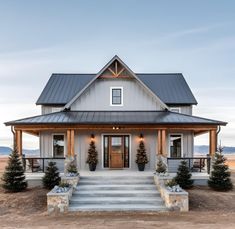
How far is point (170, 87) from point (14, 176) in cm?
1337

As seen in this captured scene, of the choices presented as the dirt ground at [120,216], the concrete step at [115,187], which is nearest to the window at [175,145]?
the dirt ground at [120,216]

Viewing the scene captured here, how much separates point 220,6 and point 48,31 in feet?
40.0

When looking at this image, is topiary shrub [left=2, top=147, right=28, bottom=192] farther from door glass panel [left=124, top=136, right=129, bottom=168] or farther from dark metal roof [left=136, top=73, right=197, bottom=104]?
dark metal roof [left=136, top=73, right=197, bottom=104]

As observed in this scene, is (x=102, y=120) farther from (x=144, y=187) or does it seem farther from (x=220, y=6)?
(x=220, y=6)

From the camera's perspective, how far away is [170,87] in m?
26.5

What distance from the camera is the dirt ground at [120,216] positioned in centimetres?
1229

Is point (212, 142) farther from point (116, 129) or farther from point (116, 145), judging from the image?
point (116, 145)

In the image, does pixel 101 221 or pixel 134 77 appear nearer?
pixel 101 221

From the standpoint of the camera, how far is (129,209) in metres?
14.5

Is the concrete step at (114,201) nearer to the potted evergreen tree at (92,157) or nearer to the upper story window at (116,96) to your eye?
the potted evergreen tree at (92,157)

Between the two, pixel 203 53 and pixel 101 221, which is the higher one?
pixel 203 53

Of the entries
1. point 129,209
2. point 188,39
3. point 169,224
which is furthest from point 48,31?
point 169,224

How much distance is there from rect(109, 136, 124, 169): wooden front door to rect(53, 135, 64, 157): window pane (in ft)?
10.3

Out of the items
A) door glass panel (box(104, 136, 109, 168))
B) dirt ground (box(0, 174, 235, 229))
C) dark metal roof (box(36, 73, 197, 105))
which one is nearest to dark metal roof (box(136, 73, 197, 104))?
dark metal roof (box(36, 73, 197, 105))
